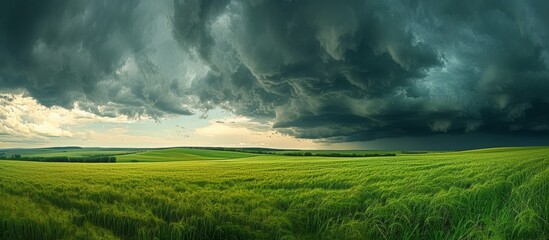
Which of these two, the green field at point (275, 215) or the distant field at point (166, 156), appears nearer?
the green field at point (275, 215)

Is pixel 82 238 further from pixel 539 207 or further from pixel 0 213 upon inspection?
pixel 539 207

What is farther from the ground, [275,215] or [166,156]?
[166,156]

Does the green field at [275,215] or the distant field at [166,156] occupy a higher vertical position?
the distant field at [166,156]

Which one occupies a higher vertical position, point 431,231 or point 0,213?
point 0,213

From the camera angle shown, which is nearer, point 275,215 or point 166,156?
point 275,215

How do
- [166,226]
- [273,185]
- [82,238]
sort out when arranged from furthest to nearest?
[273,185], [166,226], [82,238]

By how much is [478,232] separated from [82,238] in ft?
26.9

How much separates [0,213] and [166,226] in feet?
12.3

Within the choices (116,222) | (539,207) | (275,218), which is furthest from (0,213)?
(539,207)

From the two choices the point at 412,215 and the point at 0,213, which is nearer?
the point at 0,213

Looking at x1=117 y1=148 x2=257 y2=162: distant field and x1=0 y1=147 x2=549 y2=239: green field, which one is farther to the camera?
x1=117 y1=148 x2=257 y2=162: distant field

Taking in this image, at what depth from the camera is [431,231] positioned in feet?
29.4

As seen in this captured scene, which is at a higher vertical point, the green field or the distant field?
the distant field

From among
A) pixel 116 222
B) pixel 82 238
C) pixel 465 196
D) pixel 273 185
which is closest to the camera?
pixel 82 238
